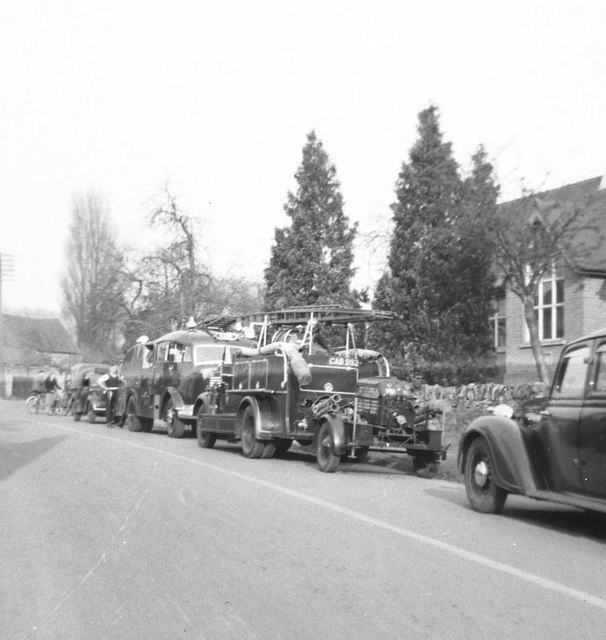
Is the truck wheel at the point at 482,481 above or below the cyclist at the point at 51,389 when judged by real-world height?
below

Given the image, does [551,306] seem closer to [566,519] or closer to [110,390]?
[110,390]

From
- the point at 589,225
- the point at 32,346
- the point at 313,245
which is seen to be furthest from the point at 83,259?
the point at 589,225

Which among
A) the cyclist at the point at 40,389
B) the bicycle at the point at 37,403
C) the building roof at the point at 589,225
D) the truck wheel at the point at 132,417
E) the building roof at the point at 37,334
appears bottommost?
the truck wheel at the point at 132,417

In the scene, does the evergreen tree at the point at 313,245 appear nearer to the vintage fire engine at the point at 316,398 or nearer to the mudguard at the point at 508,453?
the vintage fire engine at the point at 316,398

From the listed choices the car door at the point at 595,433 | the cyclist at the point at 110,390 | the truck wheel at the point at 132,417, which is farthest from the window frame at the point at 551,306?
the car door at the point at 595,433

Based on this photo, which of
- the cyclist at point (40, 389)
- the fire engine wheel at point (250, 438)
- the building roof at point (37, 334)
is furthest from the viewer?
the building roof at point (37, 334)

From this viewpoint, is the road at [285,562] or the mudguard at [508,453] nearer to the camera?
the road at [285,562]

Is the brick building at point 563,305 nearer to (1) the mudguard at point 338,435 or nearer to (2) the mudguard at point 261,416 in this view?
(2) the mudguard at point 261,416

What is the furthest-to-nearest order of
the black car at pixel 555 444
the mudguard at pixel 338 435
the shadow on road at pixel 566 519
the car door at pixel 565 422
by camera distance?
the mudguard at pixel 338 435 → the shadow on road at pixel 566 519 → the car door at pixel 565 422 → the black car at pixel 555 444

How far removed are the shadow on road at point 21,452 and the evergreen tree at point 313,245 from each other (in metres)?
17.1

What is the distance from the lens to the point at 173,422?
69.0 ft

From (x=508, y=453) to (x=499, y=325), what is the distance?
2091cm

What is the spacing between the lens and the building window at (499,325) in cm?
2941

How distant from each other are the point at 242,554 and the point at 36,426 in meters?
18.5
